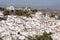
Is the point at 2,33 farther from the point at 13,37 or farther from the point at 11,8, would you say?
the point at 11,8

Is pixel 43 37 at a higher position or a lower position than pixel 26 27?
higher

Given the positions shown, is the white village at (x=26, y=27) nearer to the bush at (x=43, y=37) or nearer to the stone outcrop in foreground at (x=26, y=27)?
the stone outcrop in foreground at (x=26, y=27)

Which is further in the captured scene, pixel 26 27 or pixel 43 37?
pixel 26 27

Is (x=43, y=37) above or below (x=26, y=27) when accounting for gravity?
above

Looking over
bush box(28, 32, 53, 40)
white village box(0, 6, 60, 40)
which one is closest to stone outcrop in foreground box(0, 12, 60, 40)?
white village box(0, 6, 60, 40)

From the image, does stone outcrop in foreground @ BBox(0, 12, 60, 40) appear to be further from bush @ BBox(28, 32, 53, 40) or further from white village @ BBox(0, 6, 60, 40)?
bush @ BBox(28, 32, 53, 40)

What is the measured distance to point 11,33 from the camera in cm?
1555

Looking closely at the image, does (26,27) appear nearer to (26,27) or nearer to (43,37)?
(26,27)

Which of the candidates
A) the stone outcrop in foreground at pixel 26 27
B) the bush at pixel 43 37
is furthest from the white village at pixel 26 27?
the bush at pixel 43 37

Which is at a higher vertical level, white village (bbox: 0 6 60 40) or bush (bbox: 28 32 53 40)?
bush (bbox: 28 32 53 40)

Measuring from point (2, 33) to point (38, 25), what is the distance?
13.0 feet

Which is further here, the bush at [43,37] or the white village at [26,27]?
the white village at [26,27]

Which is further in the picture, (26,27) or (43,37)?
(26,27)

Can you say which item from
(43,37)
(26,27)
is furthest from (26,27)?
(43,37)
